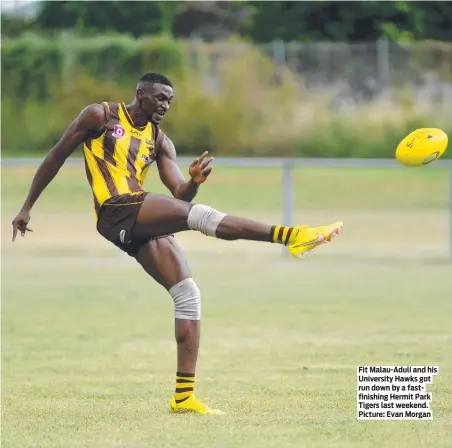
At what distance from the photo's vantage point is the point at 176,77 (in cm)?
3922

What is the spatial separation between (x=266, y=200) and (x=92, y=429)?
80.8 feet

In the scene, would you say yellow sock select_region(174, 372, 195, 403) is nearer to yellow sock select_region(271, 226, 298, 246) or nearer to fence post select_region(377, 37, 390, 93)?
yellow sock select_region(271, 226, 298, 246)

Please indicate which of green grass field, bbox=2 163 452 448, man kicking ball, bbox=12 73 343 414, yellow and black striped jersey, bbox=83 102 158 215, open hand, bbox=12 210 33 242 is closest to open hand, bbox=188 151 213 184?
man kicking ball, bbox=12 73 343 414

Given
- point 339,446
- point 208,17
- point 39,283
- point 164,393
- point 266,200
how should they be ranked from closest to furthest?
point 339,446 → point 164,393 → point 39,283 → point 266,200 → point 208,17

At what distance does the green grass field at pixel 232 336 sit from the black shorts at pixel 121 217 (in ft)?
3.82

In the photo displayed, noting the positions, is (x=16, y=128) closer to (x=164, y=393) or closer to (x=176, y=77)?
(x=176, y=77)

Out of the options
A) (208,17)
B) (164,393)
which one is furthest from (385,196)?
(164,393)

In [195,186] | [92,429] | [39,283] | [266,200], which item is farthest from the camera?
[266,200]

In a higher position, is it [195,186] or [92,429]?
[195,186]

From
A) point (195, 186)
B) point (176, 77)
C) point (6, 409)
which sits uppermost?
point (176, 77)

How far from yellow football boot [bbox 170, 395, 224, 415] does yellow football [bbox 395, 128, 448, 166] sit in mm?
2108

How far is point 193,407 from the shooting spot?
8695mm

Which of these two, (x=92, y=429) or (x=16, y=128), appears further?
(x=16, y=128)

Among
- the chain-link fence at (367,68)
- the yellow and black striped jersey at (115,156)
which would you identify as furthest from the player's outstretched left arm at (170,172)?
the chain-link fence at (367,68)
